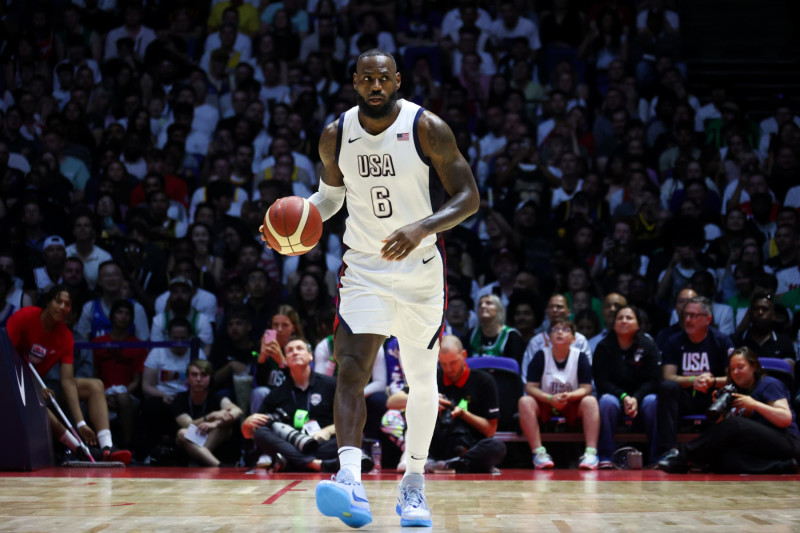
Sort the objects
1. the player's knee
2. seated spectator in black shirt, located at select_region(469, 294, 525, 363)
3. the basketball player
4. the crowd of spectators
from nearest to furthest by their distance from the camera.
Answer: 1. the player's knee
2. the basketball player
3. seated spectator in black shirt, located at select_region(469, 294, 525, 363)
4. the crowd of spectators

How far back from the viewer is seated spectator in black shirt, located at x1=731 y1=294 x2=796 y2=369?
28.1 feet

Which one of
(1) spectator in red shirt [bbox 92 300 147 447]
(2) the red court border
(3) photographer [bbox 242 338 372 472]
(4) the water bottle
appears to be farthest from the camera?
(1) spectator in red shirt [bbox 92 300 147 447]

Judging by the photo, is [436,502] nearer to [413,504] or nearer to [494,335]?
[413,504]

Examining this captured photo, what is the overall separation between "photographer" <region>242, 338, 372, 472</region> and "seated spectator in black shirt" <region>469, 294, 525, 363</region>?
1.53m

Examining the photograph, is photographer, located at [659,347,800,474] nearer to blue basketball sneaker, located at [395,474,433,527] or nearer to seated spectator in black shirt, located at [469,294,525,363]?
seated spectator in black shirt, located at [469,294,525,363]

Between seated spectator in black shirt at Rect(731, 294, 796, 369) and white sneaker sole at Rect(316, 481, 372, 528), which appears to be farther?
seated spectator in black shirt at Rect(731, 294, 796, 369)

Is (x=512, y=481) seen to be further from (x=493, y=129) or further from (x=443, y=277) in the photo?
(x=493, y=129)

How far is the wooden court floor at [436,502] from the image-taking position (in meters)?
4.33

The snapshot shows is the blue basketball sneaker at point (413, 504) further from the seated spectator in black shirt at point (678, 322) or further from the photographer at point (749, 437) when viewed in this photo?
the seated spectator in black shirt at point (678, 322)

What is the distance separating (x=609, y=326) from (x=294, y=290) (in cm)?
302

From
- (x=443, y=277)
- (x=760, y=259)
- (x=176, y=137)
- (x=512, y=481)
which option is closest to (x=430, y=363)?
(x=443, y=277)

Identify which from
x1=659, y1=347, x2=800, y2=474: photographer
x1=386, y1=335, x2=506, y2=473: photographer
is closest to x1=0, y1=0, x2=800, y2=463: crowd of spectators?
x1=659, y1=347, x2=800, y2=474: photographer

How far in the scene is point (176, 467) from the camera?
8.41 meters

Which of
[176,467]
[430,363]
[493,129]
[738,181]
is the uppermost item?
Result: [493,129]
